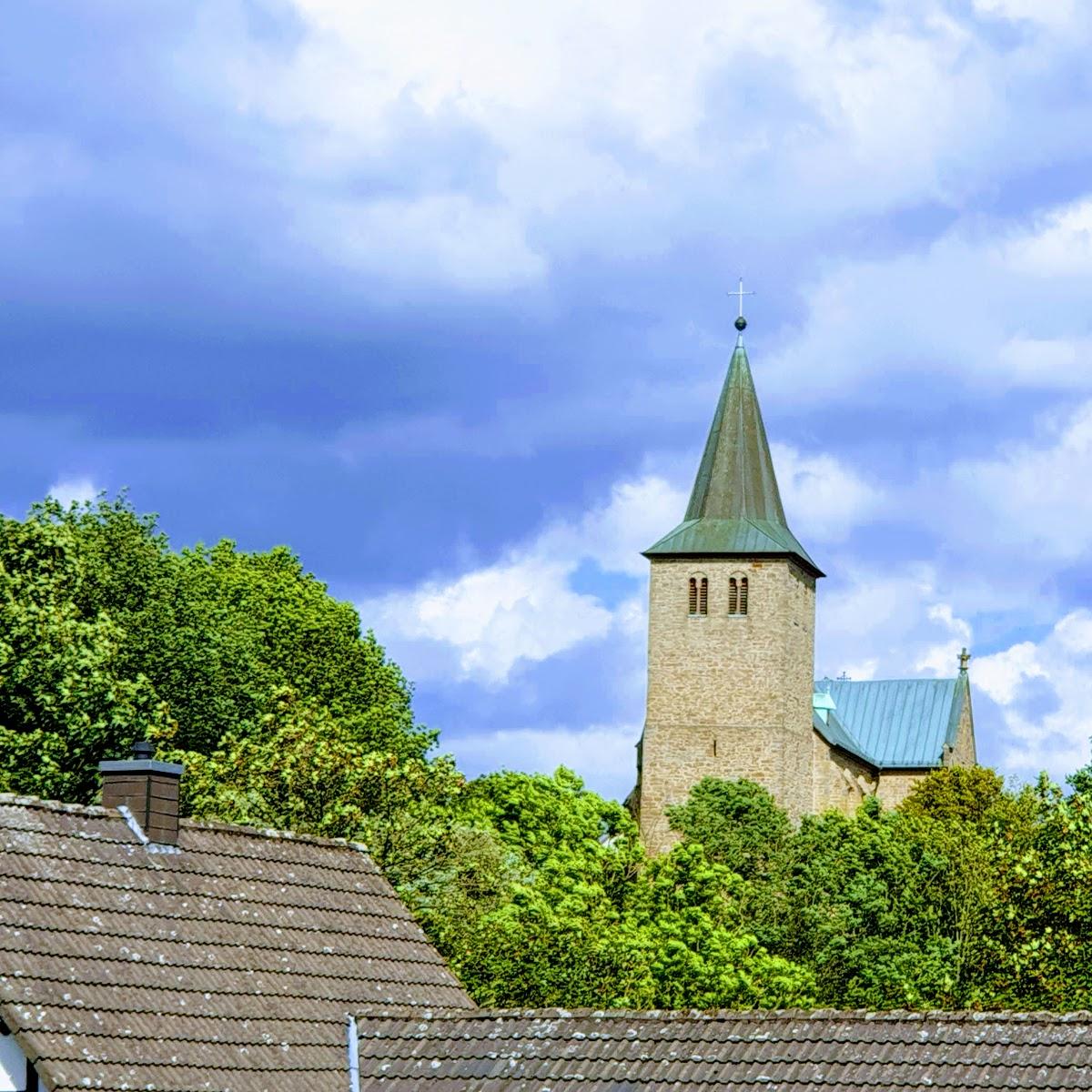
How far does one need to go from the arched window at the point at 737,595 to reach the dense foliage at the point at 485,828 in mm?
14618

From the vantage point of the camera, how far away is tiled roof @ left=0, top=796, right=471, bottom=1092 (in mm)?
18312

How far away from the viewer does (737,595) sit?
3403 inches

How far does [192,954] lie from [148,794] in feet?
6.02

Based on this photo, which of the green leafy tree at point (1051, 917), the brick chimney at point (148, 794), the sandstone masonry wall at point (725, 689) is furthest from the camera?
the sandstone masonry wall at point (725, 689)

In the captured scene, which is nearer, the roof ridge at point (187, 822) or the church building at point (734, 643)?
the roof ridge at point (187, 822)

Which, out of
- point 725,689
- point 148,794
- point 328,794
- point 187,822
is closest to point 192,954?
point 148,794

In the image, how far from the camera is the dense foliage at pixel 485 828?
3597 cm

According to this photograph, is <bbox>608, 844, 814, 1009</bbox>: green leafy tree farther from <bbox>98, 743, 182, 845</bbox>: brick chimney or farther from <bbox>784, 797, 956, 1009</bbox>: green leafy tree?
<bbox>98, 743, 182, 845</bbox>: brick chimney

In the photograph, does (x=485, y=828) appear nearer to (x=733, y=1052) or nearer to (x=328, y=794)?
(x=328, y=794)

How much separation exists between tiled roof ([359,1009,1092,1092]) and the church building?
63.2 meters

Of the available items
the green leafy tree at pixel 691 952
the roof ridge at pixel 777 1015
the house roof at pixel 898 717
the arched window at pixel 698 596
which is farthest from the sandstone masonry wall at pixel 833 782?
the roof ridge at pixel 777 1015

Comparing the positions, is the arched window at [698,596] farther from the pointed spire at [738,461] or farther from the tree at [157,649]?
the tree at [157,649]

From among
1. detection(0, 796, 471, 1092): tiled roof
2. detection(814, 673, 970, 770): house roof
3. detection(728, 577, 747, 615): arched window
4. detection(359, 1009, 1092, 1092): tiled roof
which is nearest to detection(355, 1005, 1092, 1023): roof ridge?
detection(359, 1009, 1092, 1092): tiled roof

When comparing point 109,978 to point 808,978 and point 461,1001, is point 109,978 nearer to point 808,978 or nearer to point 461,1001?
point 461,1001
